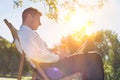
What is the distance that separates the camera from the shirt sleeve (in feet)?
13.9

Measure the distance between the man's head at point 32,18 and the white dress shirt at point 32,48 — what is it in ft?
0.34

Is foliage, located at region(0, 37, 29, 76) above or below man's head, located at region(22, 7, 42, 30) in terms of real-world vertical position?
below

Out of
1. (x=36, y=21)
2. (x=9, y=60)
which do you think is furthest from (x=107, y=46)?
(x=36, y=21)

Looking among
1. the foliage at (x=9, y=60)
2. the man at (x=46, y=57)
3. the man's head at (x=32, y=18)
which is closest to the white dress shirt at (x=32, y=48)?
the man at (x=46, y=57)

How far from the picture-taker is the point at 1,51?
72.1 metres

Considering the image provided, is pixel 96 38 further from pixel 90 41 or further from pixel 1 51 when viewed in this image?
pixel 90 41

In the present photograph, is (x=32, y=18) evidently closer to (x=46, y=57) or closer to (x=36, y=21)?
(x=36, y=21)

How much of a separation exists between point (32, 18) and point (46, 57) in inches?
24.0

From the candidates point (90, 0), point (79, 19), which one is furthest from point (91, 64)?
point (90, 0)

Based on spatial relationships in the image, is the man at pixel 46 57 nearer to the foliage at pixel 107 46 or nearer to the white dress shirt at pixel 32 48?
the white dress shirt at pixel 32 48

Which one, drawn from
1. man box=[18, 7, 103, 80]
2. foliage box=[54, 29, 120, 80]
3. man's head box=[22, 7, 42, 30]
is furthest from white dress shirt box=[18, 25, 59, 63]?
foliage box=[54, 29, 120, 80]

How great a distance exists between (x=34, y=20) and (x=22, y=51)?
1.53ft

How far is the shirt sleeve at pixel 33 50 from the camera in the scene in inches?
167

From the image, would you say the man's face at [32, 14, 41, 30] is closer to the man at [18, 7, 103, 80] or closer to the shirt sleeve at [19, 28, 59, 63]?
the man at [18, 7, 103, 80]
